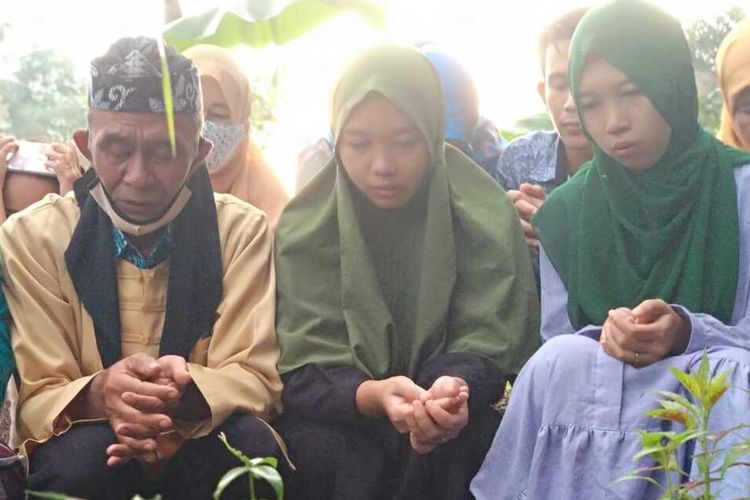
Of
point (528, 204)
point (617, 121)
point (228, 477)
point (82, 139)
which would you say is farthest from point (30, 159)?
point (228, 477)

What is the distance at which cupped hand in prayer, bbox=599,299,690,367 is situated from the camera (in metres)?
2.89

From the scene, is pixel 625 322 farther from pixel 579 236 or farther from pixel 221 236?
pixel 221 236

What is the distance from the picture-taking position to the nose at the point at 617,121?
10.9 feet

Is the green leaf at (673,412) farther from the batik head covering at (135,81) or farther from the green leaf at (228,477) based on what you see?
the batik head covering at (135,81)

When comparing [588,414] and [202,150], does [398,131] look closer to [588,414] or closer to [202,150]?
[202,150]

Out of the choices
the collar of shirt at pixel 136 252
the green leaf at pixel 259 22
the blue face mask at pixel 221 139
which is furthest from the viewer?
the green leaf at pixel 259 22

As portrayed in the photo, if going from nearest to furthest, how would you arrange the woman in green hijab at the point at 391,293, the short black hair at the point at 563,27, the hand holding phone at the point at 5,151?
the woman in green hijab at the point at 391,293 → the short black hair at the point at 563,27 → the hand holding phone at the point at 5,151

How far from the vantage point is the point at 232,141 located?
4.45 meters

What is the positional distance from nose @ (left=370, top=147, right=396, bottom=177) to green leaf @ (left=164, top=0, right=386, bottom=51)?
2662mm

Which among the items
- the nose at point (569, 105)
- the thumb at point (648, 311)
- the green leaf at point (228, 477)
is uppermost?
the nose at point (569, 105)

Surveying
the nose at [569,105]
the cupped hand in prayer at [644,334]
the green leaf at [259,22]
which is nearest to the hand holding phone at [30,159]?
the green leaf at [259,22]

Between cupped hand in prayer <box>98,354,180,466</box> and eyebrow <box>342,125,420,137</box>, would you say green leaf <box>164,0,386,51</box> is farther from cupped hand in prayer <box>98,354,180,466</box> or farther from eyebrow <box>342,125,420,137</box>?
cupped hand in prayer <box>98,354,180,466</box>

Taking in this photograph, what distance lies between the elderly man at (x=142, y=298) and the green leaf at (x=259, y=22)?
2.56m

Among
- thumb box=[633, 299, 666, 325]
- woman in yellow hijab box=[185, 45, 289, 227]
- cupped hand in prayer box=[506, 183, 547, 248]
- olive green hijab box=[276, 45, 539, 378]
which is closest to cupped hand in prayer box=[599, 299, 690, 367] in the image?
thumb box=[633, 299, 666, 325]
